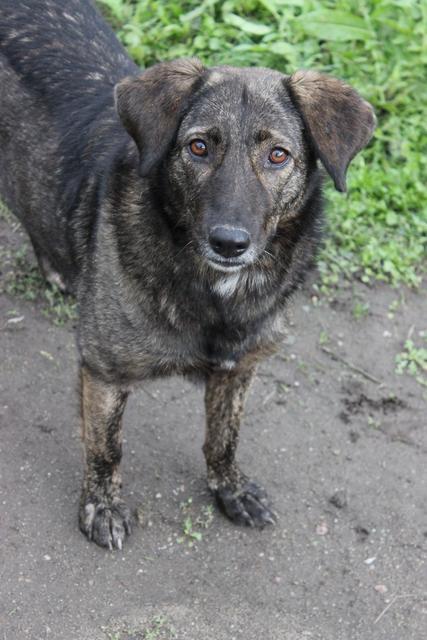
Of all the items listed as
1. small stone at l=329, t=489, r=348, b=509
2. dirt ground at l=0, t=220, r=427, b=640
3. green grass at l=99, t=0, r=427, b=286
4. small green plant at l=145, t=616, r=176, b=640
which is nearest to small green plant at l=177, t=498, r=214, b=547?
dirt ground at l=0, t=220, r=427, b=640

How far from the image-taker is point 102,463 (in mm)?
4020

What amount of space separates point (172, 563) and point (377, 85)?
12.0 ft

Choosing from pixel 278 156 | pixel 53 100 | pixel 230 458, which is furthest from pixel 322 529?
pixel 53 100

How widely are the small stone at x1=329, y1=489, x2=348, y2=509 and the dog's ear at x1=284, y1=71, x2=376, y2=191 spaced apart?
1605 millimetres

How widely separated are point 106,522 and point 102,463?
0.25m

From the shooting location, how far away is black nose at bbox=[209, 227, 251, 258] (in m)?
3.18

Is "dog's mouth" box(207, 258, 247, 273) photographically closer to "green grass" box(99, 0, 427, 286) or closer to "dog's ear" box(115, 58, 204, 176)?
"dog's ear" box(115, 58, 204, 176)

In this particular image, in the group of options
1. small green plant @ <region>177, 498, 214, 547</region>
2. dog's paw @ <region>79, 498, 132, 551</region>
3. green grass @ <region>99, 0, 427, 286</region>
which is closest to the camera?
dog's paw @ <region>79, 498, 132, 551</region>

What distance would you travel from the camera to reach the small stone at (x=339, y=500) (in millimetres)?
4363

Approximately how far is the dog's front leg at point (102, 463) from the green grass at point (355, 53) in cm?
240

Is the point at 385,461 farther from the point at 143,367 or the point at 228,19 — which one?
the point at 228,19

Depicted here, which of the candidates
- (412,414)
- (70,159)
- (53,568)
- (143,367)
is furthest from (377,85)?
(53,568)

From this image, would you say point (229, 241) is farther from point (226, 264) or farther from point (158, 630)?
point (158, 630)

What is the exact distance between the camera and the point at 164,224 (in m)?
3.53
